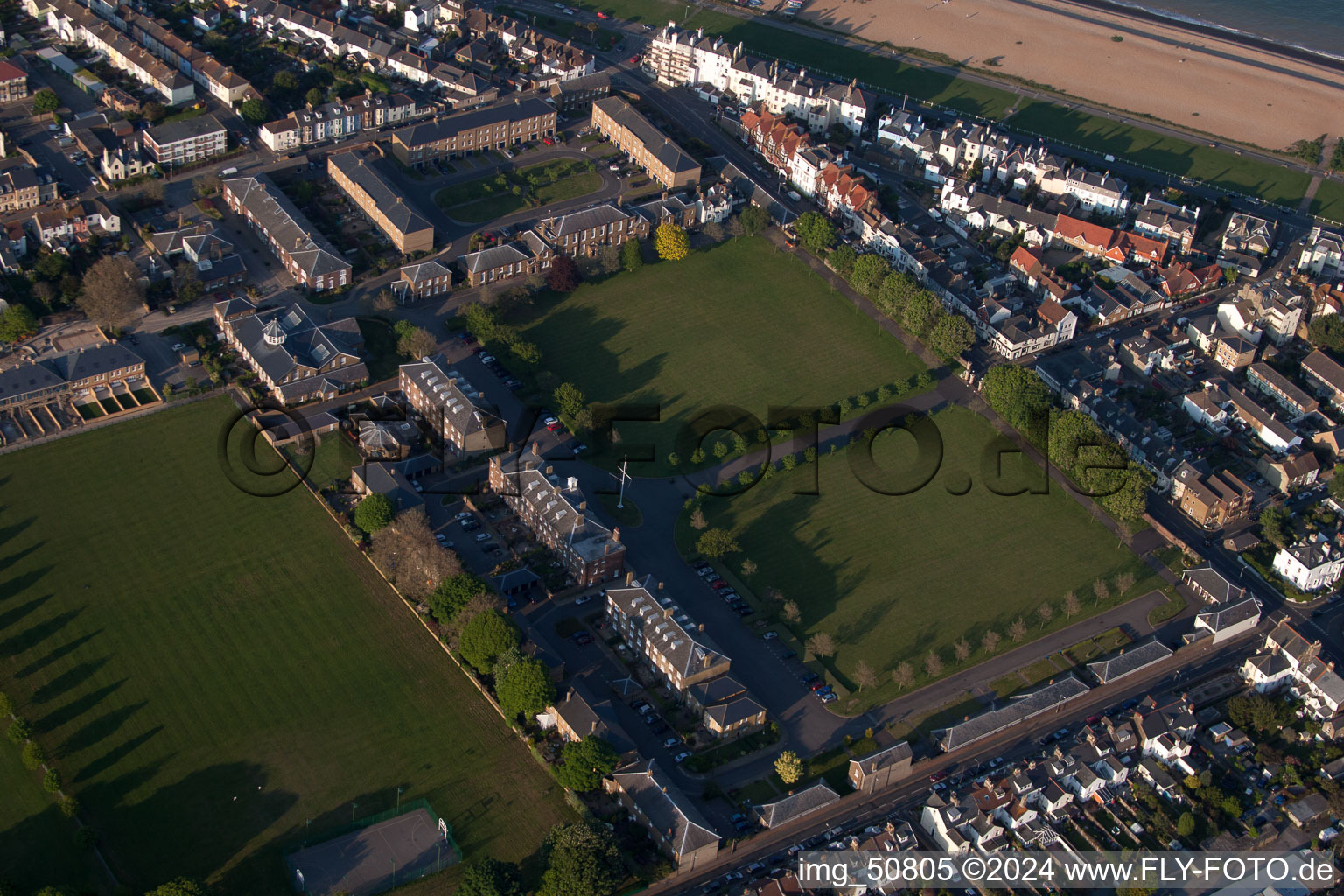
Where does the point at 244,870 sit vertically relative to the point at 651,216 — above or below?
below

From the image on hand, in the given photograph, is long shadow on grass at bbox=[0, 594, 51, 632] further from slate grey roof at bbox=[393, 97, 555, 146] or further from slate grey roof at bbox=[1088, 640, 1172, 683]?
slate grey roof at bbox=[1088, 640, 1172, 683]

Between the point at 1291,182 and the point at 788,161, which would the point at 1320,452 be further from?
the point at 788,161

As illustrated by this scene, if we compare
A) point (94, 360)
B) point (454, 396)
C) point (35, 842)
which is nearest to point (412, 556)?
point (454, 396)

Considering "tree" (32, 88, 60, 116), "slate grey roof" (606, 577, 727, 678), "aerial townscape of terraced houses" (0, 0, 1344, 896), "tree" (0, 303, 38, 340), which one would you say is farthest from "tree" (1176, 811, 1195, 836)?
"tree" (32, 88, 60, 116)

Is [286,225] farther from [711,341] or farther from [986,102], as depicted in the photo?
[986,102]

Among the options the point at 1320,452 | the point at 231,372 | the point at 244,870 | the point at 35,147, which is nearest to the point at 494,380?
the point at 231,372

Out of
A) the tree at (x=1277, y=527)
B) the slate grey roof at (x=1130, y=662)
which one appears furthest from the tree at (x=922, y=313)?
the slate grey roof at (x=1130, y=662)
